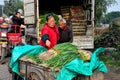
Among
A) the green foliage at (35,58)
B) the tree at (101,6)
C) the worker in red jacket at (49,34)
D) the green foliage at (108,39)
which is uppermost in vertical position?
the tree at (101,6)

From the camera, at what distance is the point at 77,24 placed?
15.2 m

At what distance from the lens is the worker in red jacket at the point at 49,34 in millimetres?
6930

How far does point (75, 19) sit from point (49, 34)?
28.3ft

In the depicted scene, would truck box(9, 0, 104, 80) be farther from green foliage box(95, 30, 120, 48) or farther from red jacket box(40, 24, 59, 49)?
red jacket box(40, 24, 59, 49)

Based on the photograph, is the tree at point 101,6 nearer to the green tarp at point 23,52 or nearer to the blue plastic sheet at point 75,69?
the green tarp at point 23,52

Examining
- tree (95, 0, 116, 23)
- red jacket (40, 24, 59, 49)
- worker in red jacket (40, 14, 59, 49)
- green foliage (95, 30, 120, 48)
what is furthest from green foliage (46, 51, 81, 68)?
tree (95, 0, 116, 23)

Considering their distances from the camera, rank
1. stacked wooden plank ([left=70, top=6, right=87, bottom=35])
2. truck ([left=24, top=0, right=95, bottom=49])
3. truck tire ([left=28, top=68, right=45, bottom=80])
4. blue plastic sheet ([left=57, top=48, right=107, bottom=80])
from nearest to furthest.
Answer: blue plastic sheet ([left=57, top=48, right=107, bottom=80]), truck tire ([left=28, top=68, right=45, bottom=80]), truck ([left=24, top=0, right=95, bottom=49]), stacked wooden plank ([left=70, top=6, right=87, bottom=35])

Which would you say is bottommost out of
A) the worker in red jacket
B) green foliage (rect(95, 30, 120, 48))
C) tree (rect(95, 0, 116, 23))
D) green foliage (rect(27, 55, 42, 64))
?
green foliage (rect(95, 30, 120, 48))

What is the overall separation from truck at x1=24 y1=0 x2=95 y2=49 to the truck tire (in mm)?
7398

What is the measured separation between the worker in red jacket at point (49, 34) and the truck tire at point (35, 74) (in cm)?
70

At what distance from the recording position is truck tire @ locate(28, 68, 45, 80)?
6.16 metres

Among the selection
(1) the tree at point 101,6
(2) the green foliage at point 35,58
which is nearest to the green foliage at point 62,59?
(2) the green foliage at point 35,58

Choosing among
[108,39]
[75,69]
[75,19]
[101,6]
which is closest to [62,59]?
[75,69]

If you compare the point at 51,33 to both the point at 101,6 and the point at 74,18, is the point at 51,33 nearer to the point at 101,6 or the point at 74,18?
the point at 74,18
